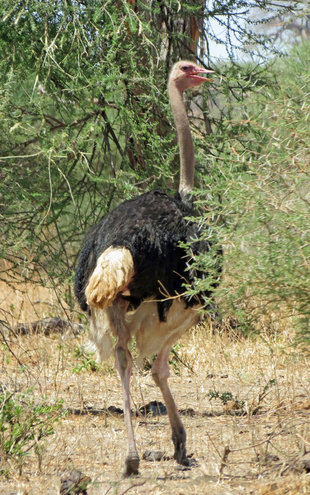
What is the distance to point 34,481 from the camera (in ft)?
12.1

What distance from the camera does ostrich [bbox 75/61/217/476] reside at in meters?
3.87

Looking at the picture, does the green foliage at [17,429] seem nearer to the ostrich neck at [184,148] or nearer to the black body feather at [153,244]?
the black body feather at [153,244]

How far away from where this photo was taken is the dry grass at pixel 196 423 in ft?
11.8

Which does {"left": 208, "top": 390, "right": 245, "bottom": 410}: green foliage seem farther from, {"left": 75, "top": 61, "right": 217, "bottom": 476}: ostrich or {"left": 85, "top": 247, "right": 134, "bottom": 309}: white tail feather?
{"left": 85, "top": 247, "right": 134, "bottom": 309}: white tail feather

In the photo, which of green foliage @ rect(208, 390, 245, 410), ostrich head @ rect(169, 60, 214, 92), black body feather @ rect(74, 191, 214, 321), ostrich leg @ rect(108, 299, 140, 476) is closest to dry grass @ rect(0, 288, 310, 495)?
green foliage @ rect(208, 390, 245, 410)

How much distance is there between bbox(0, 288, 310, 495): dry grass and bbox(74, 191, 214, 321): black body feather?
1.88 ft

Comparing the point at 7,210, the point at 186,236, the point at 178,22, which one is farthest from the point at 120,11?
the point at 186,236

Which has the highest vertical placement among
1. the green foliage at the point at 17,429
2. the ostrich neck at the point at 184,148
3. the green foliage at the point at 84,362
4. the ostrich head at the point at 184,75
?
the ostrich head at the point at 184,75

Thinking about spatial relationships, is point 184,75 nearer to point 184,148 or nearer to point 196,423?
point 184,148

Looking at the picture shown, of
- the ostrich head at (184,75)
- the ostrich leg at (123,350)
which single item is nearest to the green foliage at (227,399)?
the ostrich leg at (123,350)

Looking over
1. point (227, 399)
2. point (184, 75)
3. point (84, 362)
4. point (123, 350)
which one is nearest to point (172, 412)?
point (123, 350)

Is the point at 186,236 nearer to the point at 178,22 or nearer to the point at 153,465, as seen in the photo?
the point at 153,465

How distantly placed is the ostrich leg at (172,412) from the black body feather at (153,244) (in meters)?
0.44

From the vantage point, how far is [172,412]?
4.38 m
